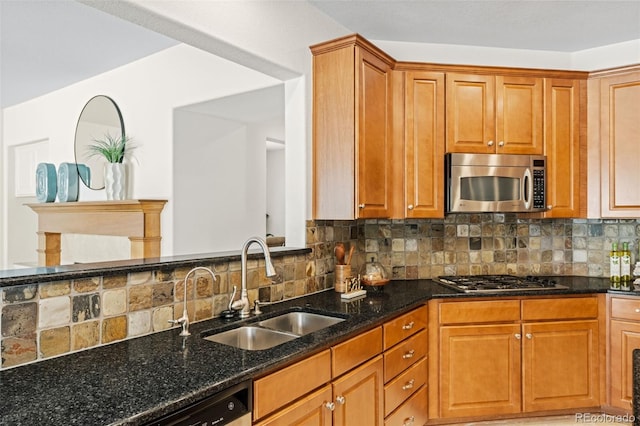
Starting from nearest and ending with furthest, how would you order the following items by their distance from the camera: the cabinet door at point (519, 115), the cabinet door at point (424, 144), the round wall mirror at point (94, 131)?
the cabinet door at point (424, 144)
the cabinet door at point (519, 115)
the round wall mirror at point (94, 131)

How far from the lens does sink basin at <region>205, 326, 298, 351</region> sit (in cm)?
197

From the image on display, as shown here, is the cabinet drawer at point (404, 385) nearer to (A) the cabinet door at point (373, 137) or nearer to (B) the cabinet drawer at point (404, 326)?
(B) the cabinet drawer at point (404, 326)

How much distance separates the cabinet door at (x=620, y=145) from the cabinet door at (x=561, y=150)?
0.58 feet

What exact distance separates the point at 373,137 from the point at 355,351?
1.33 m

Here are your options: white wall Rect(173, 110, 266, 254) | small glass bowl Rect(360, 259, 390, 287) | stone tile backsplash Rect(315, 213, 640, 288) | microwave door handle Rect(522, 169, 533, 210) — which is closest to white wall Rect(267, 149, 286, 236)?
white wall Rect(173, 110, 266, 254)

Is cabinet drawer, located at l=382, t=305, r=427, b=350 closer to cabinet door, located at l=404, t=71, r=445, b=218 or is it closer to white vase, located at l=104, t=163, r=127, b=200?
cabinet door, located at l=404, t=71, r=445, b=218

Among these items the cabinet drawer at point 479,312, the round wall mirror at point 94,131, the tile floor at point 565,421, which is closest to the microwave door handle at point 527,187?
the cabinet drawer at point 479,312

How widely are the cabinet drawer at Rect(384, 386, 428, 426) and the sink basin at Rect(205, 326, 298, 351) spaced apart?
72 centimetres

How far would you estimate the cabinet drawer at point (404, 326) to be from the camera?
2.21 m

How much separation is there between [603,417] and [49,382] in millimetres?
3114

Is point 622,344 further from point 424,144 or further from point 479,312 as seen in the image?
point 424,144

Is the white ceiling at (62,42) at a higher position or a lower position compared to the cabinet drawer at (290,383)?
higher

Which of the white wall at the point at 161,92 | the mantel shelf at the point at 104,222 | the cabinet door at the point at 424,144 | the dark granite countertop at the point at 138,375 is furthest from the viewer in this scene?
→ the mantel shelf at the point at 104,222

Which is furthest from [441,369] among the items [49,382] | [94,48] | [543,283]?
[94,48]
